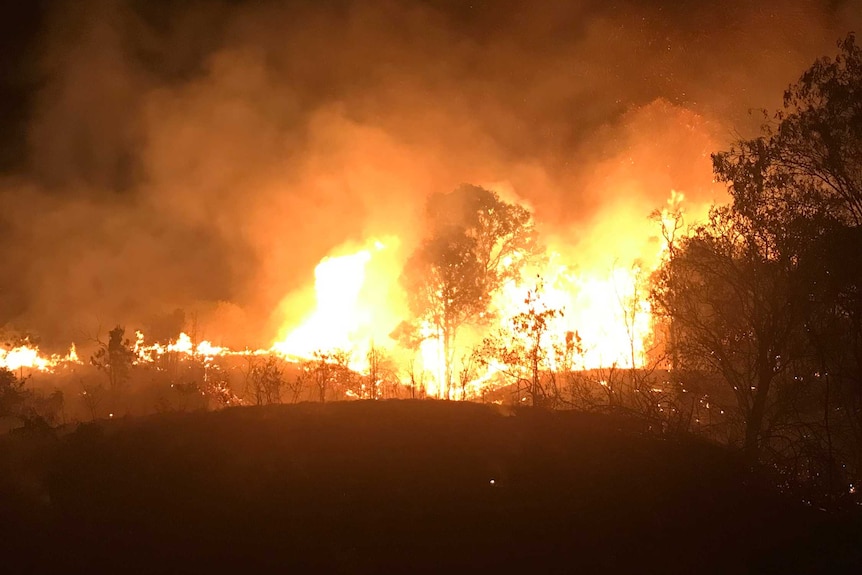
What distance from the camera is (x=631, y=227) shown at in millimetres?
48250

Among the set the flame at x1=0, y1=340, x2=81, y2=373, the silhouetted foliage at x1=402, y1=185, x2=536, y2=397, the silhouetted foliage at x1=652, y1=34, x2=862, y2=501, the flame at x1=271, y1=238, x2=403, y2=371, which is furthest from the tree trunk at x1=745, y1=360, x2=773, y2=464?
the flame at x1=0, y1=340, x2=81, y2=373

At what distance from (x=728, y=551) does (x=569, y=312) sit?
32.6m

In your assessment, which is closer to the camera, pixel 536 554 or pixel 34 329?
pixel 536 554

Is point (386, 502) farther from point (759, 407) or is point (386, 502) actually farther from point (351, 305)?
point (351, 305)

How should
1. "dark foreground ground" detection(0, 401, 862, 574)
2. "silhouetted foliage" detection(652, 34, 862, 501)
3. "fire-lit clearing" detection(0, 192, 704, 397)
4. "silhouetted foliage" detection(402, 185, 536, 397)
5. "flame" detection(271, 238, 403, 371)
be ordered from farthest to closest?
"flame" detection(271, 238, 403, 371) → "fire-lit clearing" detection(0, 192, 704, 397) → "silhouetted foliage" detection(402, 185, 536, 397) → "silhouetted foliage" detection(652, 34, 862, 501) → "dark foreground ground" detection(0, 401, 862, 574)

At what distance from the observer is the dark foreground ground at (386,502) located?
1078 cm

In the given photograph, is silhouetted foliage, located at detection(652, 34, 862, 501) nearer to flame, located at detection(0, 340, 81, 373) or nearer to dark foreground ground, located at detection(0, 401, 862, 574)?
dark foreground ground, located at detection(0, 401, 862, 574)

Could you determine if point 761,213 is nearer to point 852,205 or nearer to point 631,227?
point 852,205

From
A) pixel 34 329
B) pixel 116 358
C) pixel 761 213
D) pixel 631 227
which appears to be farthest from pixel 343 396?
pixel 34 329

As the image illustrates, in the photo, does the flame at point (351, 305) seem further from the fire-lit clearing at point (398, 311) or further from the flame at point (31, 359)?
the flame at point (31, 359)

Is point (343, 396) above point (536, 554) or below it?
above

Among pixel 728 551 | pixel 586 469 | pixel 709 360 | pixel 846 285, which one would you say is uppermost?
pixel 846 285

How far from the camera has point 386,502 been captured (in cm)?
1234

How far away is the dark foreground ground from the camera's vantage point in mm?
10781
